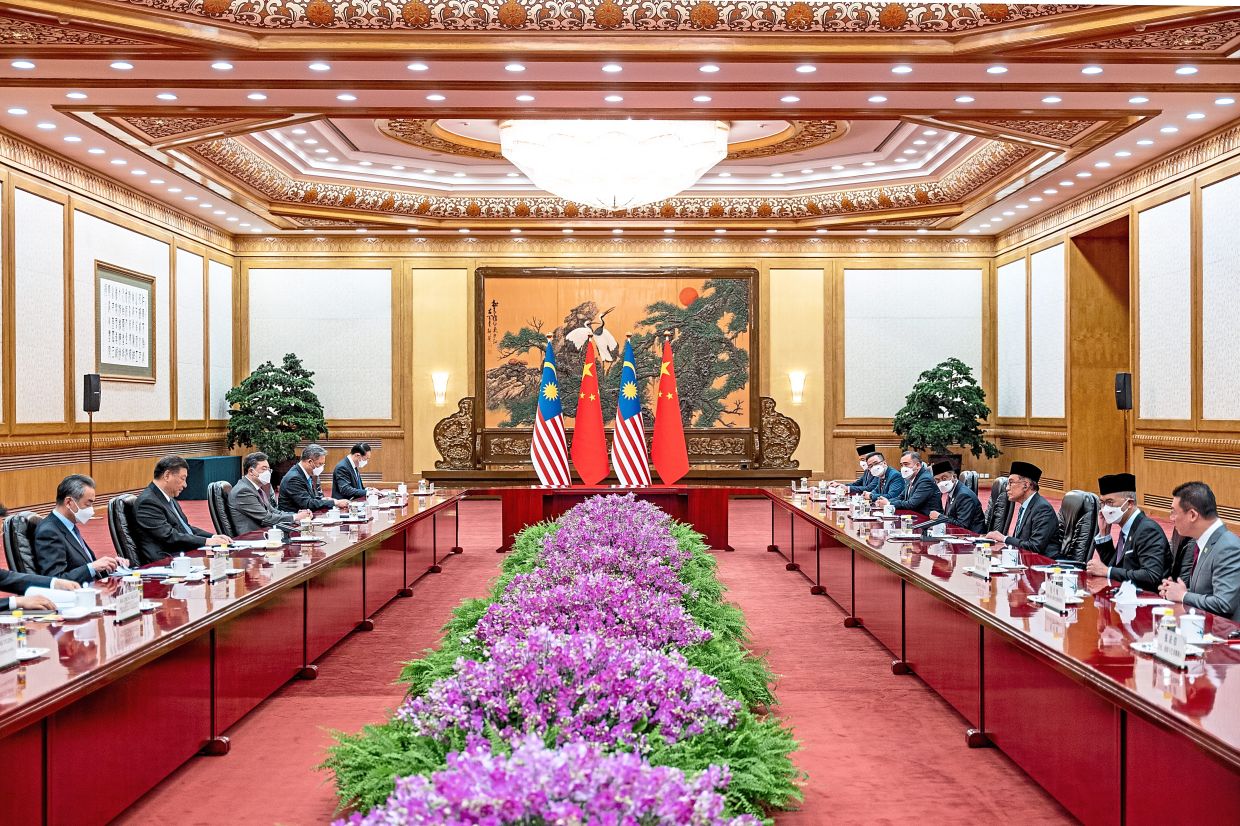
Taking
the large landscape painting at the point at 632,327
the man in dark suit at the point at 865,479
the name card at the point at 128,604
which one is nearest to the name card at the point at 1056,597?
the name card at the point at 128,604

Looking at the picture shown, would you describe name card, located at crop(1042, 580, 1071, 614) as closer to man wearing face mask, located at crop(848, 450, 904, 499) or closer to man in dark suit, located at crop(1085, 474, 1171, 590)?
man in dark suit, located at crop(1085, 474, 1171, 590)

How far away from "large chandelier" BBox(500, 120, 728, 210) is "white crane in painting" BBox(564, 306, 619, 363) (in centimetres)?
442

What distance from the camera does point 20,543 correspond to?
16.0 feet

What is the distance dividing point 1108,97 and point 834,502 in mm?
4024

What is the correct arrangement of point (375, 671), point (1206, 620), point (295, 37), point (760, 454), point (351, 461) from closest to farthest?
point (1206, 620), point (375, 671), point (295, 37), point (351, 461), point (760, 454)

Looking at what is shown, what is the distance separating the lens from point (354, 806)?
10.2 ft

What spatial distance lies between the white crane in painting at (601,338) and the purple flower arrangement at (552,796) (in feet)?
45.0

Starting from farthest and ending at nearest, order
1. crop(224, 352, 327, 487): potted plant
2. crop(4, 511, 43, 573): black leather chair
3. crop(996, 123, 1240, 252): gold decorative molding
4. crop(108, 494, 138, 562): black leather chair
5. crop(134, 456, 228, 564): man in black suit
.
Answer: crop(224, 352, 327, 487): potted plant, crop(996, 123, 1240, 252): gold decorative molding, crop(134, 456, 228, 564): man in black suit, crop(108, 494, 138, 562): black leather chair, crop(4, 511, 43, 573): black leather chair

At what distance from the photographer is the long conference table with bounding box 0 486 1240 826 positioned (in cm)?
275

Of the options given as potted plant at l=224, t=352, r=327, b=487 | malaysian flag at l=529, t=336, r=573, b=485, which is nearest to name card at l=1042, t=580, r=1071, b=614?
malaysian flag at l=529, t=336, r=573, b=485

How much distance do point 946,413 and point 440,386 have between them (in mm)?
7267

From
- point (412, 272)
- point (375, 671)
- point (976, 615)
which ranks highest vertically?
point (412, 272)

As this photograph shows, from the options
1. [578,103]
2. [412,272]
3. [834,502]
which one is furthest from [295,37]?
[412,272]

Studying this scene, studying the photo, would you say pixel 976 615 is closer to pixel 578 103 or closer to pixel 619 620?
pixel 619 620
